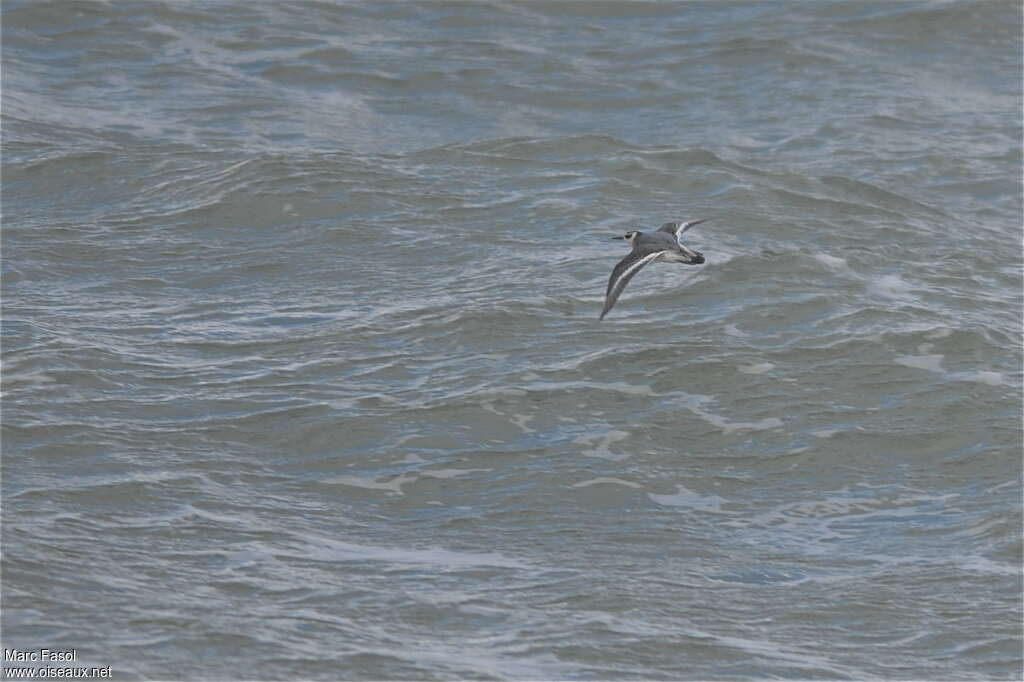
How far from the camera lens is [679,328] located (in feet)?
43.2

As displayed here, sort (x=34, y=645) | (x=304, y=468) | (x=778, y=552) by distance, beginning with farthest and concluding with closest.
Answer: (x=304, y=468) → (x=778, y=552) → (x=34, y=645)

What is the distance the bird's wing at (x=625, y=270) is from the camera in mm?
10666

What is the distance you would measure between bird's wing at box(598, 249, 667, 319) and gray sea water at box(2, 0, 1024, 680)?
111 cm

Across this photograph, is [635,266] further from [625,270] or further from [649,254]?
[649,254]

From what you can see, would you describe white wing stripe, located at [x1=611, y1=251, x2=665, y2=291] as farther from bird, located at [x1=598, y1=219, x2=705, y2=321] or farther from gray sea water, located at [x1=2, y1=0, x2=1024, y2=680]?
gray sea water, located at [x1=2, y1=0, x2=1024, y2=680]

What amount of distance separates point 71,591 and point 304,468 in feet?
7.90

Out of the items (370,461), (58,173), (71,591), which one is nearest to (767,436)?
(370,461)

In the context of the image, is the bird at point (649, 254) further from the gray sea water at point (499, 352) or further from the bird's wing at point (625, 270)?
the gray sea water at point (499, 352)

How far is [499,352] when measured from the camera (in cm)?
1262

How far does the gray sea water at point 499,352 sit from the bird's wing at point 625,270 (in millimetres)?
1115

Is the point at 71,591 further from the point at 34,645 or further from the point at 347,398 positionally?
the point at 347,398

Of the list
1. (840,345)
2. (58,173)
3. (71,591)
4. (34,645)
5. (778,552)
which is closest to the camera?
(34,645)

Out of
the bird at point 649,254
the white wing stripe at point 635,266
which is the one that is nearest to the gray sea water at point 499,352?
the bird at point 649,254

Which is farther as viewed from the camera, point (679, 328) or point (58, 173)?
point (58, 173)
